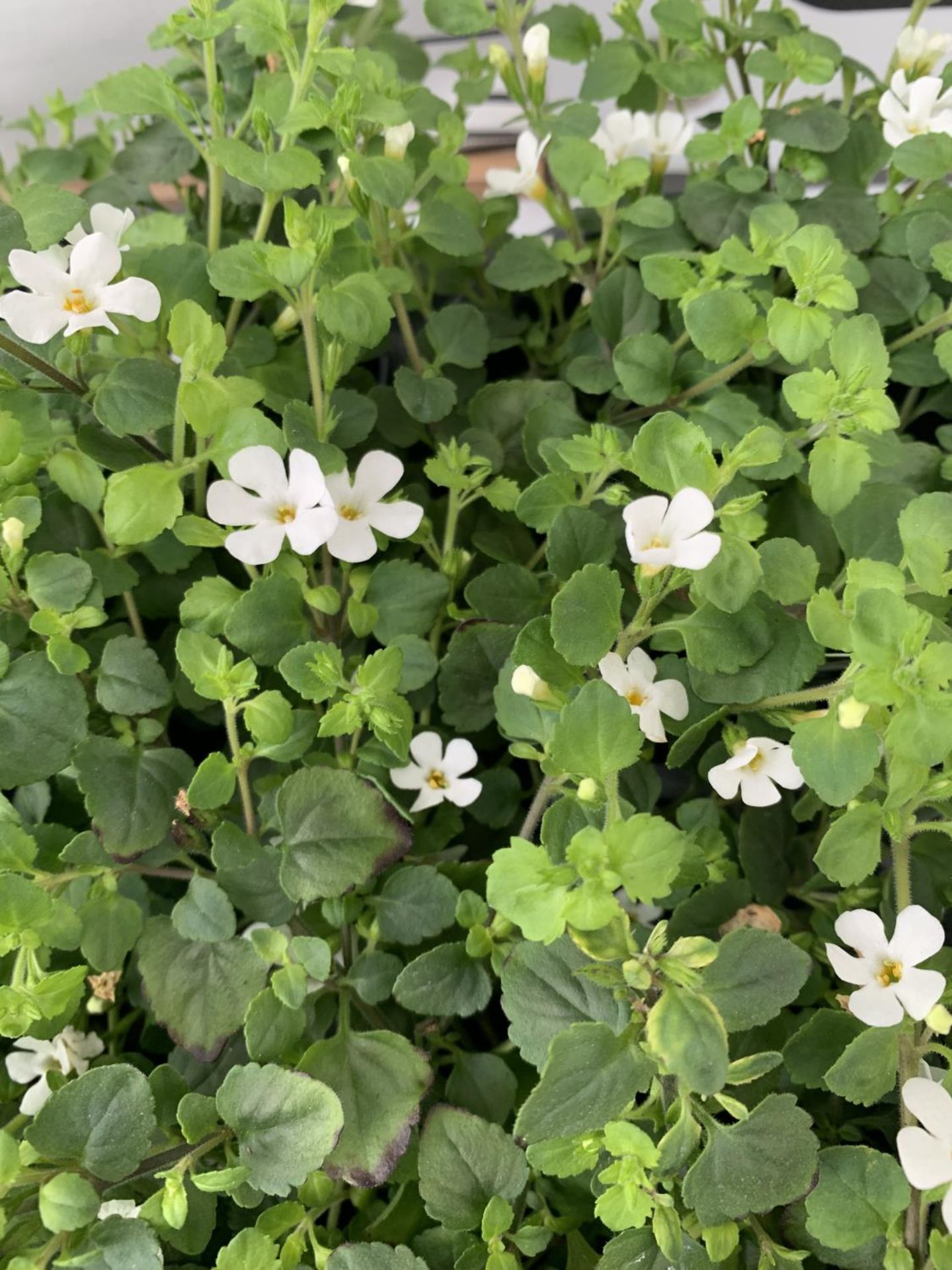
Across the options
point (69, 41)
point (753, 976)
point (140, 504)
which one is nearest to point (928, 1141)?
point (753, 976)

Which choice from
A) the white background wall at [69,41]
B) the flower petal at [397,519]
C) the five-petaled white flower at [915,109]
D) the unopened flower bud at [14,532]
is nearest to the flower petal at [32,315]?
the unopened flower bud at [14,532]

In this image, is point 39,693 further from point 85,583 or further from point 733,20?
point 733,20

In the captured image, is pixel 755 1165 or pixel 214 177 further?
pixel 214 177

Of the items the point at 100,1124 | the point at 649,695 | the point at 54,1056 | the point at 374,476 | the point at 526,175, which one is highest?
the point at 526,175

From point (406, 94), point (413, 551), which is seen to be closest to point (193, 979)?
point (413, 551)

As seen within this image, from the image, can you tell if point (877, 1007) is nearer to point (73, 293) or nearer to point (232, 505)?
point (232, 505)

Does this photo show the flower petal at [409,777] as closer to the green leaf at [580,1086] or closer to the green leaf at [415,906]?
the green leaf at [415,906]

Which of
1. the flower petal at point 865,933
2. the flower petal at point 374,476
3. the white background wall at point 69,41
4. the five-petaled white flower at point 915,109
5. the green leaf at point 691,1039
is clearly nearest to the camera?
the green leaf at point 691,1039
